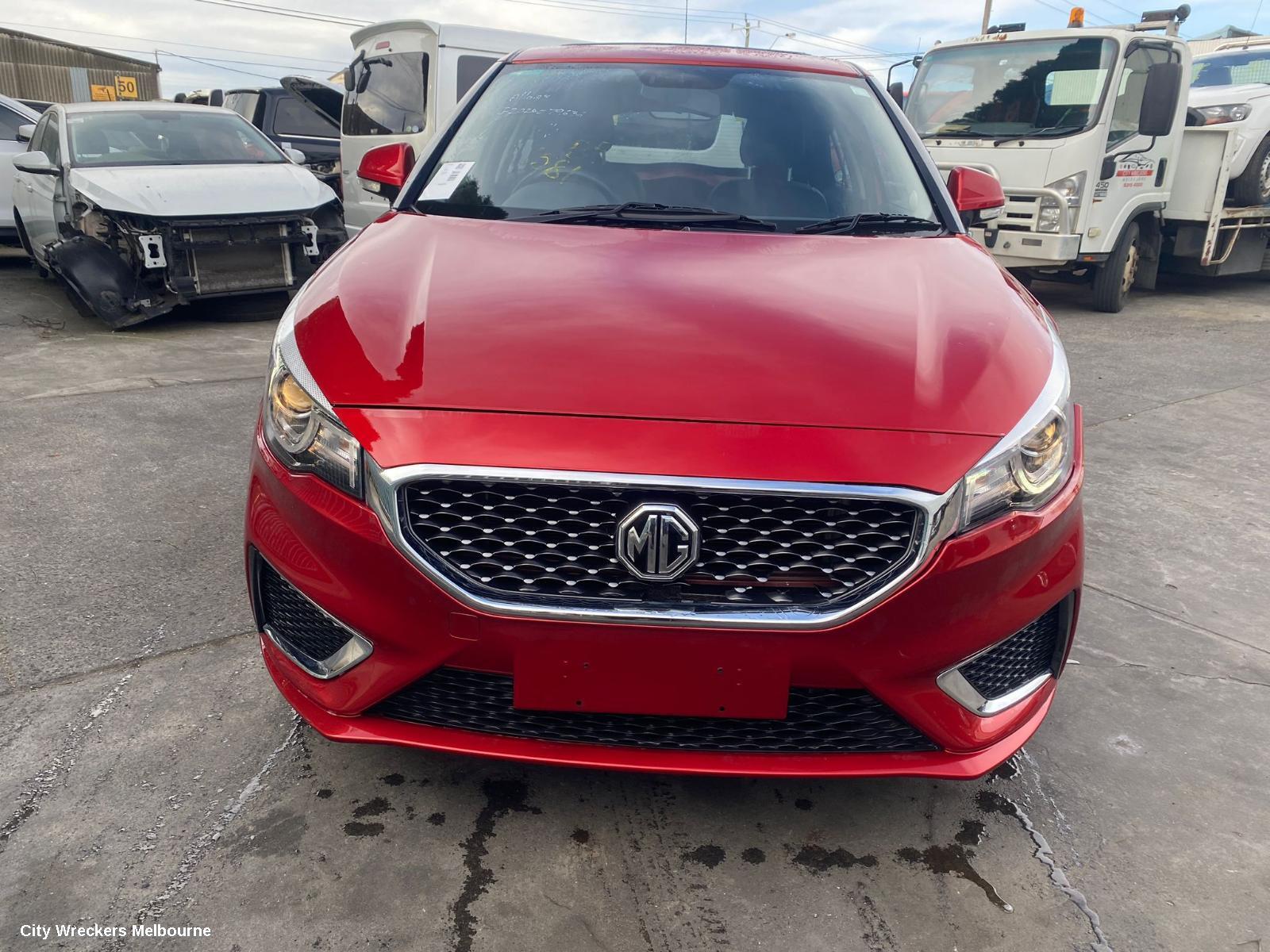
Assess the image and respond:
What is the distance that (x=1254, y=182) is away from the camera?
9047 mm

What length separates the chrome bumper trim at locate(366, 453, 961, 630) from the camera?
1679 mm

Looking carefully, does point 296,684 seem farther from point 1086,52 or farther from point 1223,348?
point 1086,52

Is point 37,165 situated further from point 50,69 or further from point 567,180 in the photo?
point 50,69

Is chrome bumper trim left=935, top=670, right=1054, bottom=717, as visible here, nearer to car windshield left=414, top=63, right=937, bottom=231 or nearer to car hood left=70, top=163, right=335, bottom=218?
car windshield left=414, top=63, right=937, bottom=231

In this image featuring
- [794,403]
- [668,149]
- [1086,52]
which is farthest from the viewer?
[1086,52]

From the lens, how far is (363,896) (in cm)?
187

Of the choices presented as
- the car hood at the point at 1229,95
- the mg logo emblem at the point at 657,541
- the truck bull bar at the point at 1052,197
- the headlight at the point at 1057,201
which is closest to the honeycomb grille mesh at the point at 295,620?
the mg logo emblem at the point at 657,541

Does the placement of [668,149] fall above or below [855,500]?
above

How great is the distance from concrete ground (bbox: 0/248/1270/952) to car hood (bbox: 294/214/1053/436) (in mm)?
834

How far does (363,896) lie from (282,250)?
6077 mm

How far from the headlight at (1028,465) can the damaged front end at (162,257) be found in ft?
20.0

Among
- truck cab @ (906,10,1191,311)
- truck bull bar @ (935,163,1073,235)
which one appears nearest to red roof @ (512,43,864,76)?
truck bull bar @ (935,163,1073,235)

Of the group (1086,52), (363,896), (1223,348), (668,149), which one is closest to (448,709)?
(363,896)

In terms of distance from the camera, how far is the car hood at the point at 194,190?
6.59 meters
